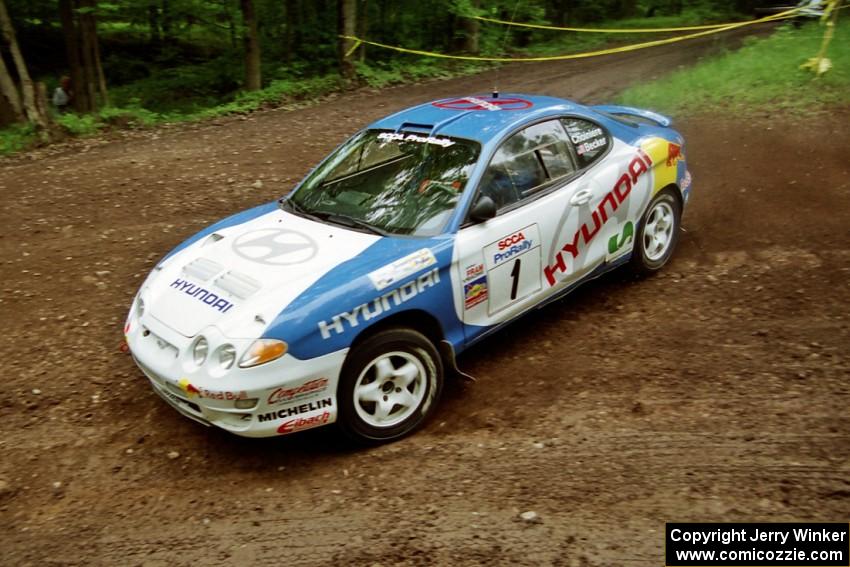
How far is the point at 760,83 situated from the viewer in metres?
11.2

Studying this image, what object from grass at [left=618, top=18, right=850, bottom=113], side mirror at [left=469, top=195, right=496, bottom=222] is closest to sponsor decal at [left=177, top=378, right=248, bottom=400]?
side mirror at [left=469, top=195, right=496, bottom=222]

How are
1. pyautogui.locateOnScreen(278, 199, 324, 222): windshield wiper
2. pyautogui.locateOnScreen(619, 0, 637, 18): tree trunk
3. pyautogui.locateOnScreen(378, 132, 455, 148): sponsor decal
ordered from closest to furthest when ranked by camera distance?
pyautogui.locateOnScreen(278, 199, 324, 222): windshield wiper, pyautogui.locateOnScreen(378, 132, 455, 148): sponsor decal, pyautogui.locateOnScreen(619, 0, 637, 18): tree trunk

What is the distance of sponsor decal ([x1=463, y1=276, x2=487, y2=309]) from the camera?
4.47 metres

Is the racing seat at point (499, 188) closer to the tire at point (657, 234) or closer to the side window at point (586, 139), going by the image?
the side window at point (586, 139)

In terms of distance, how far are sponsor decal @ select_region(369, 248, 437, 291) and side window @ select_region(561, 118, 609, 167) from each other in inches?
69.2

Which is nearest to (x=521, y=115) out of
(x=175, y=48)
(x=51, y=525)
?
(x=51, y=525)

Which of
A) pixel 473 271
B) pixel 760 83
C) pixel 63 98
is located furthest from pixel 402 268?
pixel 63 98

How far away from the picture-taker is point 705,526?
335 centimetres

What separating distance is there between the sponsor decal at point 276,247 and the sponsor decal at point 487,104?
1823mm

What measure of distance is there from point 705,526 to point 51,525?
3449mm

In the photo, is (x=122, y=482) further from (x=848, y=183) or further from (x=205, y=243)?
(x=848, y=183)

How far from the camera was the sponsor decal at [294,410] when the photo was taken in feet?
12.5

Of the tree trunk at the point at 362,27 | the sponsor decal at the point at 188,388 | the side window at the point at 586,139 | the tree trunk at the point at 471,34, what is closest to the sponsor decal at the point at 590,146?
the side window at the point at 586,139

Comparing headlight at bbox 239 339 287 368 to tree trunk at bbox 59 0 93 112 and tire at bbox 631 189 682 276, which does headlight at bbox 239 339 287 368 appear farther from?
tree trunk at bbox 59 0 93 112
